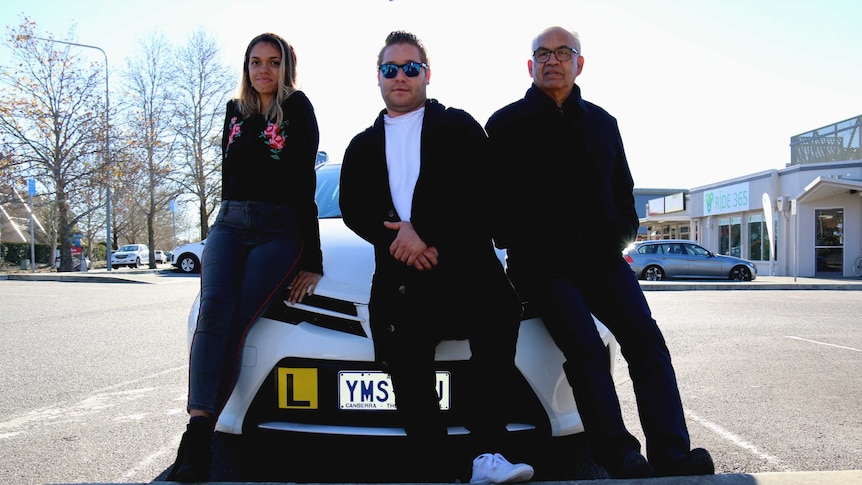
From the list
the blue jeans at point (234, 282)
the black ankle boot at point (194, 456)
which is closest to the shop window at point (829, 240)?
the blue jeans at point (234, 282)

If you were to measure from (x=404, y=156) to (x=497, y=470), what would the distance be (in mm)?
1170

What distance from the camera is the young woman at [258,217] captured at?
7.82 feet

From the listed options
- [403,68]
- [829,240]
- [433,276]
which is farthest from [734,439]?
[829,240]

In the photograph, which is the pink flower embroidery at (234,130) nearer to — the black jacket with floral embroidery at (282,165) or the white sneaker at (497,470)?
the black jacket with floral embroidery at (282,165)

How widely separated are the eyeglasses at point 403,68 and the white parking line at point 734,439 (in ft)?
7.69

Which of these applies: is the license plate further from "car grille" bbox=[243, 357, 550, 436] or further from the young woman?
the young woman

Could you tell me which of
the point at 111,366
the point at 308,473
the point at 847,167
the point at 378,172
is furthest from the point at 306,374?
the point at 847,167

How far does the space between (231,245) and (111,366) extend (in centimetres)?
334

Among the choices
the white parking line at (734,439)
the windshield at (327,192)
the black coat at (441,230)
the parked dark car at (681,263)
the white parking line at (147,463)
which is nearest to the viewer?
the black coat at (441,230)

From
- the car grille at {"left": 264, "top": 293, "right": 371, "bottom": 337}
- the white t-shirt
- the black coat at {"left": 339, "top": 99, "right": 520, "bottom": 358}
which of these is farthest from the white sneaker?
the white t-shirt

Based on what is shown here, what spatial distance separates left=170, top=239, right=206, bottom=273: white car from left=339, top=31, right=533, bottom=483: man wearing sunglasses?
71.4 ft

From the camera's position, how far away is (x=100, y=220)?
52031mm

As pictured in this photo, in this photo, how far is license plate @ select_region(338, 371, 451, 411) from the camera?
238cm

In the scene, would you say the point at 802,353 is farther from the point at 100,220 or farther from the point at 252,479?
the point at 100,220
